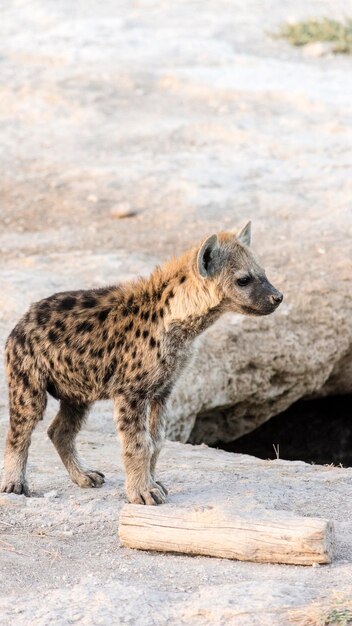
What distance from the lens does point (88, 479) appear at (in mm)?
5117

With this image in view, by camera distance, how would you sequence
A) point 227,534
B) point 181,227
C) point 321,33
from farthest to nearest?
point 321,33, point 181,227, point 227,534

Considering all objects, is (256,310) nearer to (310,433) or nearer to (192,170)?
(310,433)

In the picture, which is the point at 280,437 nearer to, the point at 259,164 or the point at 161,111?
the point at 259,164

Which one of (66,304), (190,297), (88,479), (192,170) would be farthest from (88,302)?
(192,170)

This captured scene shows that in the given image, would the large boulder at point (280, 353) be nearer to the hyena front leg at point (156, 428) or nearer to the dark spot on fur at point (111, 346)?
the hyena front leg at point (156, 428)

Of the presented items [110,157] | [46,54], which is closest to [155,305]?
[110,157]

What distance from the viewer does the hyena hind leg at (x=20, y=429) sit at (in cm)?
491

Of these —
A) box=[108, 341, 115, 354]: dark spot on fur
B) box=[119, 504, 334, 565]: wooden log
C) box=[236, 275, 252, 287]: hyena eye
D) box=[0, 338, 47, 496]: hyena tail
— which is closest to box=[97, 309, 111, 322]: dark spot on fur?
box=[108, 341, 115, 354]: dark spot on fur

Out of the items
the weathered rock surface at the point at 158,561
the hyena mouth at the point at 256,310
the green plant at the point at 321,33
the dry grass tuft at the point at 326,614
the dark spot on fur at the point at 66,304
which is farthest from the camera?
the green plant at the point at 321,33

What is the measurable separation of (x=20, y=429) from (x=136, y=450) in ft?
1.83

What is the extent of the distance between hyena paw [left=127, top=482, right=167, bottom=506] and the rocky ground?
0.12 metres

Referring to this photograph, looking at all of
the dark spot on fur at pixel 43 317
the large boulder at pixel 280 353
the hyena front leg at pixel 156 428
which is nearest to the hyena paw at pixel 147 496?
the hyena front leg at pixel 156 428

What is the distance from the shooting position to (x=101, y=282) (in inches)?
300

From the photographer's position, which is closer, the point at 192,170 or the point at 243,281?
the point at 243,281
